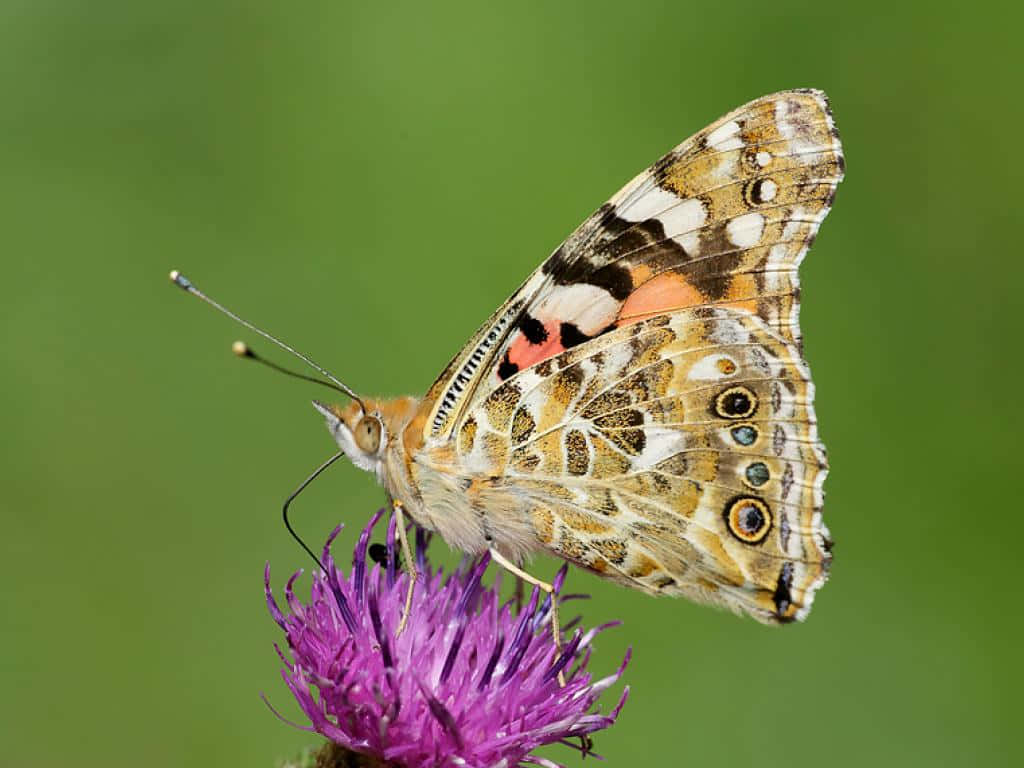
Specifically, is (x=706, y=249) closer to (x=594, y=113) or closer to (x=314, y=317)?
(x=314, y=317)

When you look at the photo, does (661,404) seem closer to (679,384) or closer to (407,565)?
(679,384)

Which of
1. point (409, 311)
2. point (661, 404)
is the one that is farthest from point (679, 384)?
point (409, 311)

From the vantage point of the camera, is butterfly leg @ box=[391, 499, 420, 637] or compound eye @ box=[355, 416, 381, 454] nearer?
butterfly leg @ box=[391, 499, 420, 637]

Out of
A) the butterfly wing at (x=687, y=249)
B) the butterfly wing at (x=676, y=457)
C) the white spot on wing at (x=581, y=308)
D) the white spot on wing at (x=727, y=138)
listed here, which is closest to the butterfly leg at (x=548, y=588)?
the butterfly wing at (x=676, y=457)

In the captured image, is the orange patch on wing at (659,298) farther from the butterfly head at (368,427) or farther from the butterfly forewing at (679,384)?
the butterfly head at (368,427)

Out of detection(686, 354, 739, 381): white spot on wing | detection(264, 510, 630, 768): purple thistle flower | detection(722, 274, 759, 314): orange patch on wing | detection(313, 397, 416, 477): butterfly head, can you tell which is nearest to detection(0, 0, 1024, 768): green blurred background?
detection(264, 510, 630, 768): purple thistle flower

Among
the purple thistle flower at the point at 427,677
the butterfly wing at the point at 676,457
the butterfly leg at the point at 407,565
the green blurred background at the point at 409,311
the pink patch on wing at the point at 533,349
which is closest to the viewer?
the purple thistle flower at the point at 427,677

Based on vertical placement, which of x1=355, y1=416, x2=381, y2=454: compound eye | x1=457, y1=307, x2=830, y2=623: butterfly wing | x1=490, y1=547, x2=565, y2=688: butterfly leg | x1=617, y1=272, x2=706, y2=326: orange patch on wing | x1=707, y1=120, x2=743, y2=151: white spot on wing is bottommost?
x1=490, y1=547, x2=565, y2=688: butterfly leg

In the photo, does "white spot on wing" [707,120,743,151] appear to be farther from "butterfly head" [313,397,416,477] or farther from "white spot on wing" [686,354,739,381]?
"butterfly head" [313,397,416,477]
